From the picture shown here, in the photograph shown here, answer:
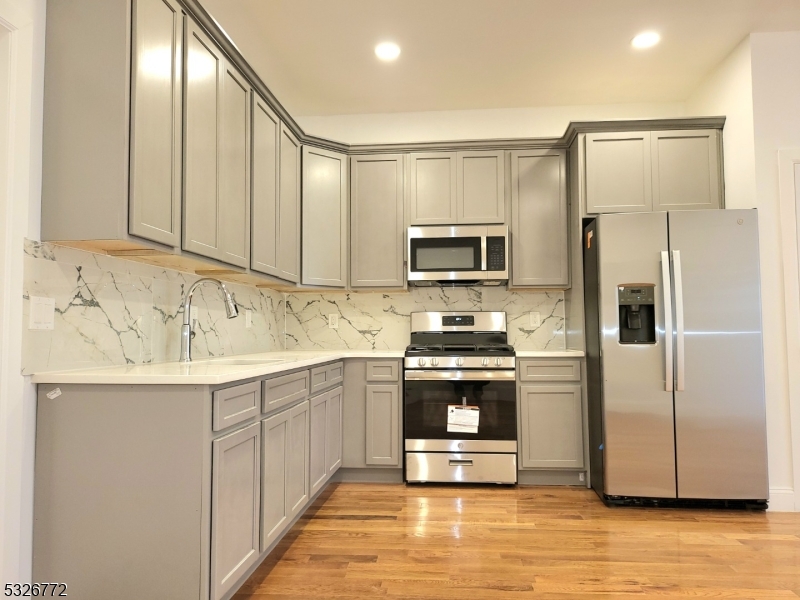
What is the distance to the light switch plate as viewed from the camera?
171 centimetres

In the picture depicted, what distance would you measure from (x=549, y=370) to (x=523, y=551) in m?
1.34

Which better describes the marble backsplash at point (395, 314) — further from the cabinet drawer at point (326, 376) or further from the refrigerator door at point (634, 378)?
the refrigerator door at point (634, 378)

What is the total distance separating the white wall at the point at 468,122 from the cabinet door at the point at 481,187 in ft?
1.14

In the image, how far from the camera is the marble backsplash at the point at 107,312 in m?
1.75

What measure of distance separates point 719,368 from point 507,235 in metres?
1.58

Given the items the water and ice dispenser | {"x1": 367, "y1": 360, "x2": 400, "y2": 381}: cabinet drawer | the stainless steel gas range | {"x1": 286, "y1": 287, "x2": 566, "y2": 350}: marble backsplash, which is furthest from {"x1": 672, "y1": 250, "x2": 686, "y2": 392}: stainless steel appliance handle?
{"x1": 367, "y1": 360, "x2": 400, "y2": 381}: cabinet drawer

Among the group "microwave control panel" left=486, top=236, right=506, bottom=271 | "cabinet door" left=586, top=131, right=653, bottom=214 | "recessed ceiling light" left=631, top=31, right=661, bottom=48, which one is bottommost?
"microwave control panel" left=486, top=236, right=506, bottom=271

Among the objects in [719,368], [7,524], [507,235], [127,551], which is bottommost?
[127,551]

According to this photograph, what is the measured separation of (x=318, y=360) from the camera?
114 inches

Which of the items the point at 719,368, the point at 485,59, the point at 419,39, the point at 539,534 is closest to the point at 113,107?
the point at 419,39

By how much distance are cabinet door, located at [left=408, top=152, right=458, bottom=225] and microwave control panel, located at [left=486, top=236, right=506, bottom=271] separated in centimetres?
33

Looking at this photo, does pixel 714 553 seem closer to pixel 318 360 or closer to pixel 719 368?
pixel 719 368

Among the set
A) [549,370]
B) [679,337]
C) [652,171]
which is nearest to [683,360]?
[679,337]

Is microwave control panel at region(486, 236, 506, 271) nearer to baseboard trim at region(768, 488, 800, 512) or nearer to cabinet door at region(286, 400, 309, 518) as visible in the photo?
cabinet door at region(286, 400, 309, 518)
